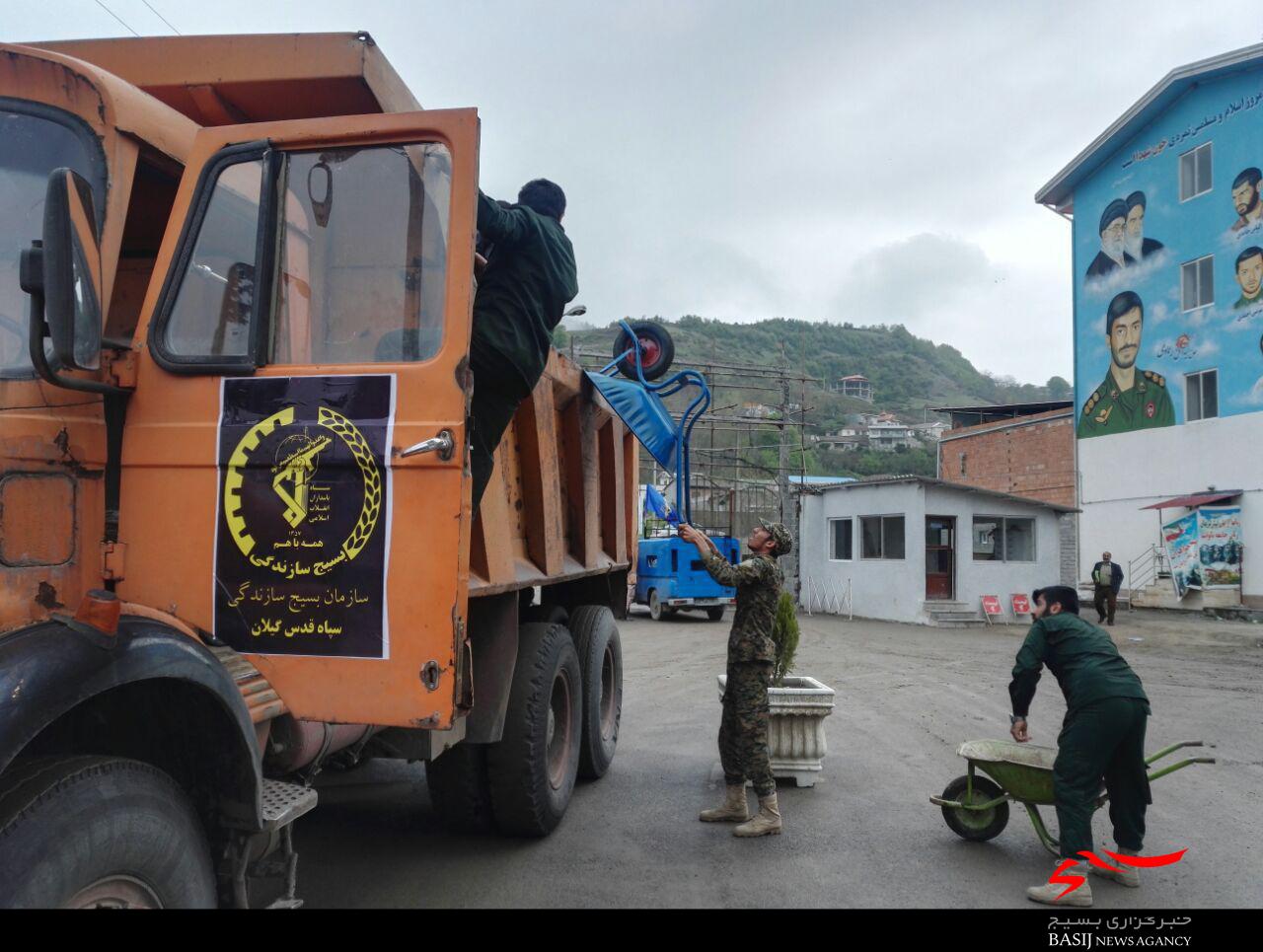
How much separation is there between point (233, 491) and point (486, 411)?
0.99 metres

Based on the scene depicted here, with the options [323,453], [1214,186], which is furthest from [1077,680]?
[1214,186]

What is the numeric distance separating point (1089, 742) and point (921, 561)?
53.9 ft

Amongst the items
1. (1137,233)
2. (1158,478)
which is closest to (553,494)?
(1158,478)

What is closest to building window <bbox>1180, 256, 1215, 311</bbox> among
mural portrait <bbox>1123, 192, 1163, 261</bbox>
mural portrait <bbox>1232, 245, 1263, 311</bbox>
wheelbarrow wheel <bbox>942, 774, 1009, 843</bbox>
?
mural portrait <bbox>1232, 245, 1263, 311</bbox>

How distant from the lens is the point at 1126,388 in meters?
26.2

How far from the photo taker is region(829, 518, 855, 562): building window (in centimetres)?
2305

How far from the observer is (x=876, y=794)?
6145 mm

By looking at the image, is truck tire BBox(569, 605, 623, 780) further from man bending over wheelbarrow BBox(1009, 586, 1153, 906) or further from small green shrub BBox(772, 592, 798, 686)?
man bending over wheelbarrow BBox(1009, 586, 1153, 906)

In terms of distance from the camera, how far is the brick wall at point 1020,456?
1173 inches

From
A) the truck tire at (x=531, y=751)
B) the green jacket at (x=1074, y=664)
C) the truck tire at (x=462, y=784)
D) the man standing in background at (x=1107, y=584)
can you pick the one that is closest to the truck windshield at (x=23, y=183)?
the truck tire at (x=531, y=751)

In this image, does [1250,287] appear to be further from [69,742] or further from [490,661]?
[69,742]

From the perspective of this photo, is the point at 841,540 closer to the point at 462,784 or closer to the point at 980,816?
the point at 980,816

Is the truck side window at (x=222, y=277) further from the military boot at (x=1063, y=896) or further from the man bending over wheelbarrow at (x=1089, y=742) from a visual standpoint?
the military boot at (x=1063, y=896)

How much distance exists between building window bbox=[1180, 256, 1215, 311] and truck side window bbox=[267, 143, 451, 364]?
26314 millimetres
